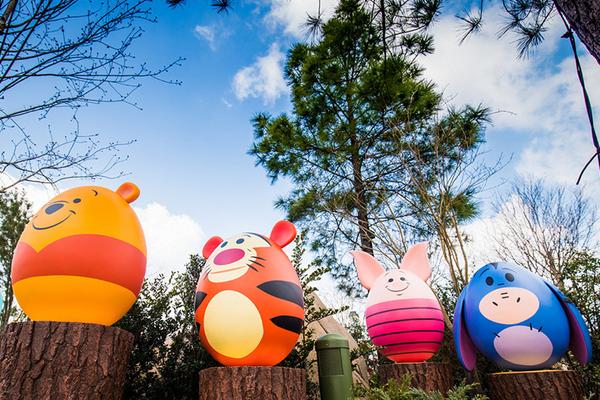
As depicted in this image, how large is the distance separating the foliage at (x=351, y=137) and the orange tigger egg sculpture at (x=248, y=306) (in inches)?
132

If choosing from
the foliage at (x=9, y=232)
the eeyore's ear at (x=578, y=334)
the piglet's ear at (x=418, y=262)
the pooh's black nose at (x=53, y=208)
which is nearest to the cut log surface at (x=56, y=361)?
the pooh's black nose at (x=53, y=208)

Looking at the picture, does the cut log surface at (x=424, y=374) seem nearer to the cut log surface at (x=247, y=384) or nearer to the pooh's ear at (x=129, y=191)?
the cut log surface at (x=247, y=384)

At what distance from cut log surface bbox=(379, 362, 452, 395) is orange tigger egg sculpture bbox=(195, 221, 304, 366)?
1012 mm

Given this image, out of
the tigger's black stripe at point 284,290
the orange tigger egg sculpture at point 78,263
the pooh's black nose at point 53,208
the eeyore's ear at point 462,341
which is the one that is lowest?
the eeyore's ear at point 462,341

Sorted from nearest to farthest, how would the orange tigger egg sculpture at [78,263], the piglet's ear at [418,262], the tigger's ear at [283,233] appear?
the orange tigger egg sculpture at [78,263] < the tigger's ear at [283,233] < the piglet's ear at [418,262]

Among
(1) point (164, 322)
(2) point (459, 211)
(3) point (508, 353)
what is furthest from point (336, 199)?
(3) point (508, 353)

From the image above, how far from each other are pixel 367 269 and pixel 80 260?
2.57 meters

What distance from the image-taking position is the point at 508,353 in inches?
114

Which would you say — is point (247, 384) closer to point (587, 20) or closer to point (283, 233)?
point (283, 233)

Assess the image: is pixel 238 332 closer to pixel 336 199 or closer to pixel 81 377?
pixel 81 377

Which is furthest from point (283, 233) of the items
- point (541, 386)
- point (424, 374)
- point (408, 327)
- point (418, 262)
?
point (541, 386)

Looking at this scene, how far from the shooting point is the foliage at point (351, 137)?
6.12 m

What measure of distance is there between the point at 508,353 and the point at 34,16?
15.0 ft

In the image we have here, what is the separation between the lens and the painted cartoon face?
274cm
